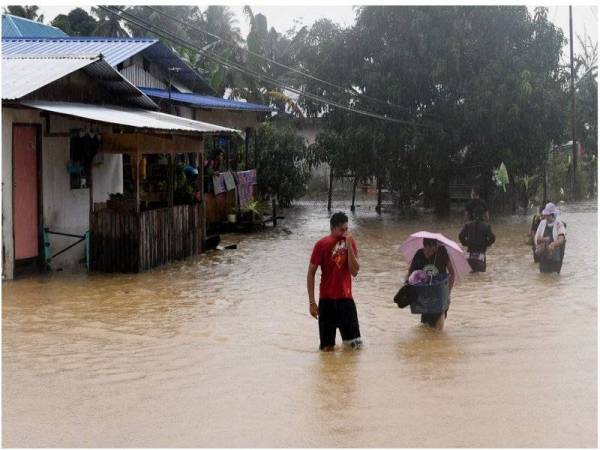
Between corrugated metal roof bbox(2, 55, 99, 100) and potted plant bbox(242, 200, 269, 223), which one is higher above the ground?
corrugated metal roof bbox(2, 55, 99, 100)

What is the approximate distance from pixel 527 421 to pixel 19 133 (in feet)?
33.7

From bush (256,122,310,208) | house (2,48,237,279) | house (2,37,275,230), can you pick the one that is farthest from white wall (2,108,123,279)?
bush (256,122,310,208)

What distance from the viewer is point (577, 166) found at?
124 feet

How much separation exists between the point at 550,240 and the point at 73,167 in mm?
7988

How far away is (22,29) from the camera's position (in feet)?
85.1

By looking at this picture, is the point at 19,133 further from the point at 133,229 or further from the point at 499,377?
the point at 499,377

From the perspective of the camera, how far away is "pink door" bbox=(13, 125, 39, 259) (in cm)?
1489

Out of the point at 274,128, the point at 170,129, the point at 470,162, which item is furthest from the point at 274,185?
the point at 170,129

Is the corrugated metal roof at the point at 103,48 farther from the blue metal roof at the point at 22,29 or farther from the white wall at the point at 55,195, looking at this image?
the blue metal roof at the point at 22,29

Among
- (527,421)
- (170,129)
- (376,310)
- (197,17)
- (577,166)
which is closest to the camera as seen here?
(527,421)

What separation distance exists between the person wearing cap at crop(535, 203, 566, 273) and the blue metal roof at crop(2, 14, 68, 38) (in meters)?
15.3

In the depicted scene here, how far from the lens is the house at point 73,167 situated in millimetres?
14656

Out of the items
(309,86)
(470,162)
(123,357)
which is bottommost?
(123,357)

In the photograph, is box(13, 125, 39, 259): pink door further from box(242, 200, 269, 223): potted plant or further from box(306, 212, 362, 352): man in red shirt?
box(242, 200, 269, 223): potted plant
